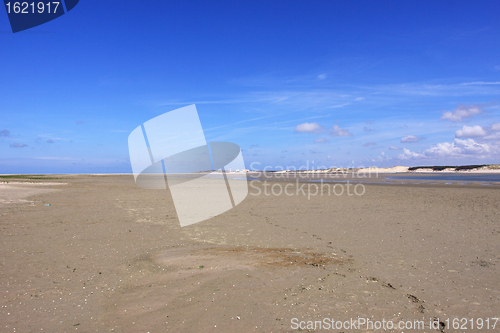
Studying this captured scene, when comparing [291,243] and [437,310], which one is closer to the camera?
[437,310]

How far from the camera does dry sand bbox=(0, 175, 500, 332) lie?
415 centimetres

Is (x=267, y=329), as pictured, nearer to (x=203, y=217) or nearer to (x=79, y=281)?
(x=79, y=281)

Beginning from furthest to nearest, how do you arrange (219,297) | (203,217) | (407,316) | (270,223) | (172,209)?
(172,209) < (203,217) < (270,223) < (219,297) < (407,316)

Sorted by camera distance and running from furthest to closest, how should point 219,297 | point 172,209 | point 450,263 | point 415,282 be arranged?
point 172,209 → point 450,263 → point 415,282 → point 219,297

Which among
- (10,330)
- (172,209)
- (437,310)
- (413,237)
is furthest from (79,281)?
(172,209)

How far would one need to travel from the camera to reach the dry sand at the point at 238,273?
4.15 m

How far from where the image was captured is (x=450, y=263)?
20.8 feet

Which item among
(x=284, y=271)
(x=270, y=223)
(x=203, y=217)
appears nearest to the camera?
(x=284, y=271)

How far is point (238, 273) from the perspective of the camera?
5.85 metres

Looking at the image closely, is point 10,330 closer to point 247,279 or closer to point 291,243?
point 247,279

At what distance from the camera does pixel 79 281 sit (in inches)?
213

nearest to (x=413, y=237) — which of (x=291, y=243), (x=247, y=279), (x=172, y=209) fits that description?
(x=291, y=243)

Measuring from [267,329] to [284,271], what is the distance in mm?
2187

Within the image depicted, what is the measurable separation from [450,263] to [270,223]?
616 centimetres
